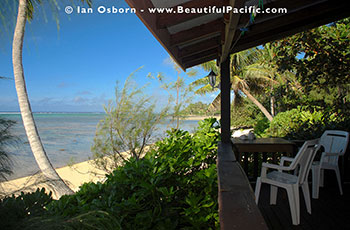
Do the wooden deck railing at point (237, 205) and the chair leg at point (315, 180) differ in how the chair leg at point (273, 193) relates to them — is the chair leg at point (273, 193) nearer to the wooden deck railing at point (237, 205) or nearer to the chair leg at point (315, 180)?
the chair leg at point (315, 180)

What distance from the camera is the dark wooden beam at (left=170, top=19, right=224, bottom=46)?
2754mm

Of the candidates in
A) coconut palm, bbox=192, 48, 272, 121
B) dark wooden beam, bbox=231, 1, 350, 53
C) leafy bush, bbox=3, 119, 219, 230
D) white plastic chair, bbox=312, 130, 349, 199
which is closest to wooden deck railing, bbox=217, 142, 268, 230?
leafy bush, bbox=3, 119, 219, 230

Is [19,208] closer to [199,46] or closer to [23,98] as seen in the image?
[199,46]

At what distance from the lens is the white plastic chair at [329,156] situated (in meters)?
2.98

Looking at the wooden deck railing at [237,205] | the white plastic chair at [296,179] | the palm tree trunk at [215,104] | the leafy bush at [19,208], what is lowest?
the white plastic chair at [296,179]

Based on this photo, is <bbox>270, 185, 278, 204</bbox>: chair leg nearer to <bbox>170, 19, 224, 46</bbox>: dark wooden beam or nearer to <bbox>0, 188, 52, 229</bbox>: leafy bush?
<bbox>170, 19, 224, 46</bbox>: dark wooden beam

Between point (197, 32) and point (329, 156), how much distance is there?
2565 mm

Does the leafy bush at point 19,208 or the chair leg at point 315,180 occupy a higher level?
the leafy bush at point 19,208

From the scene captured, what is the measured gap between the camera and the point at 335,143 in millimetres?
3469

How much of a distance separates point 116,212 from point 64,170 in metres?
10.8

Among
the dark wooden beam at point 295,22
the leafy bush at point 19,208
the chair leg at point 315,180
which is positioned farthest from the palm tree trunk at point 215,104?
the leafy bush at point 19,208

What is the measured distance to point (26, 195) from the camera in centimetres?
90

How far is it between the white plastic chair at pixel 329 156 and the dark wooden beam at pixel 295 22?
5.42 ft

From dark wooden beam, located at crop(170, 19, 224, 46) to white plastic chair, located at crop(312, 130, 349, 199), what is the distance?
2.15 meters
